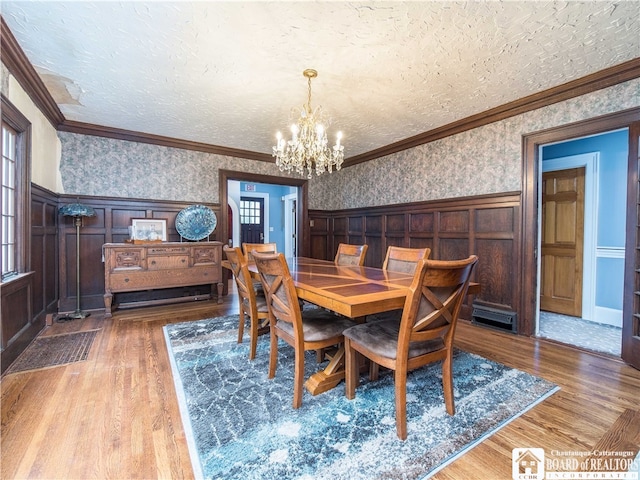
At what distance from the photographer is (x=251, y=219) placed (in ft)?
26.2

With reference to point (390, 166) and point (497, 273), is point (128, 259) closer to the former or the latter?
point (390, 166)

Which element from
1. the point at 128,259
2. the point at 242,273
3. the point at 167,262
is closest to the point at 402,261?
the point at 242,273

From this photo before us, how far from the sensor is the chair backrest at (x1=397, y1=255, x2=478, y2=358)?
138 centimetres

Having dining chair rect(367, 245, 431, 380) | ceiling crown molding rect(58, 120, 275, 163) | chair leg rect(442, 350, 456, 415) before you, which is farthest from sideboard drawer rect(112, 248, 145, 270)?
chair leg rect(442, 350, 456, 415)

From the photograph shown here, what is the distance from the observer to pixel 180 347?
262 cm

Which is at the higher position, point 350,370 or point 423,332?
point 423,332

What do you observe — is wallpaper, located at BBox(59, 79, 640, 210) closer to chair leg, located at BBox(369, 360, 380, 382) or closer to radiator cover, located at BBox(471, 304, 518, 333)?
radiator cover, located at BBox(471, 304, 518, 333)

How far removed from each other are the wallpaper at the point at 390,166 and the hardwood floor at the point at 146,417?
6.12 ft

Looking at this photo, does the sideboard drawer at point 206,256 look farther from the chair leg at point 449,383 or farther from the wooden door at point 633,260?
the wooden door at point 633,260

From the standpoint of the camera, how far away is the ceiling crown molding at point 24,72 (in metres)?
1.99

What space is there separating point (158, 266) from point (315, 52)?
3.11 m

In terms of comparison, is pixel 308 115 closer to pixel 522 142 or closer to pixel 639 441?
pixel 522 142

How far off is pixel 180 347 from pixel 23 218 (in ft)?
6.00

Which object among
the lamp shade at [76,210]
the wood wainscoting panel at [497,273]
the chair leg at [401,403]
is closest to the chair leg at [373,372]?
the chair leg at [401,403]
